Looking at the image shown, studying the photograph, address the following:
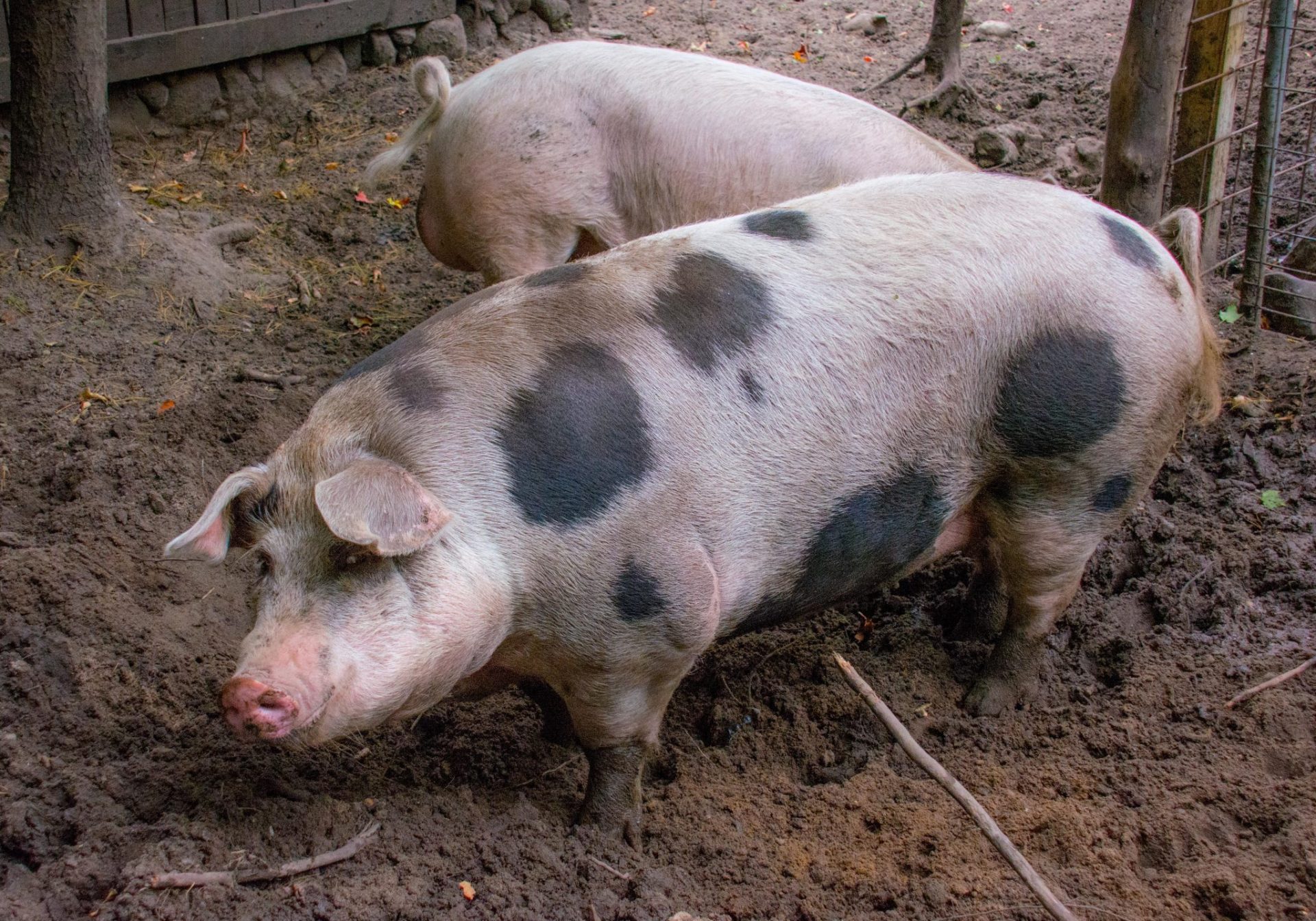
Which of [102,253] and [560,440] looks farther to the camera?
[102,253]

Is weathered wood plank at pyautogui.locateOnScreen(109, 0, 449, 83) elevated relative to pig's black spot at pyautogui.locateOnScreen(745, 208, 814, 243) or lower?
elevated

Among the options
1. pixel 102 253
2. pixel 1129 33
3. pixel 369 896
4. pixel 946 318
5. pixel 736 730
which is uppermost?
pixel 1129 33

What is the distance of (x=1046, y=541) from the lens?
3521mm

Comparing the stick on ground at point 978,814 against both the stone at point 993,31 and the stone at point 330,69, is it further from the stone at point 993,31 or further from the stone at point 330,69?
the stone at point 993,31

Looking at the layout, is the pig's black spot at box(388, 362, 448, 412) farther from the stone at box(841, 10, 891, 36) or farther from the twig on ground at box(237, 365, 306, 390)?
the stone at box(841, 10, 891, 36)

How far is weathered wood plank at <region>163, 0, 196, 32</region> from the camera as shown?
7.23 m

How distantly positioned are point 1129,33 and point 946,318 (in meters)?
2.87

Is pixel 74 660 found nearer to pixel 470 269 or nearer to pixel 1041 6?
pixel 470 269

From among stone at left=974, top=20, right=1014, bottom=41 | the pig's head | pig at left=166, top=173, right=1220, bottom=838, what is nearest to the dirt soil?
pig at left=166, top=173, right=1220, bottom=838

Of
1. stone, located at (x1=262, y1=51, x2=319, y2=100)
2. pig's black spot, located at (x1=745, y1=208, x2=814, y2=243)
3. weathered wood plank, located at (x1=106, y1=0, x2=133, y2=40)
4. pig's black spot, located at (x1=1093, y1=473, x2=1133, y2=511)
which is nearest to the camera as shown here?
pig's black spot, located at (x1=745, y1=208, x2=814, y2=243)

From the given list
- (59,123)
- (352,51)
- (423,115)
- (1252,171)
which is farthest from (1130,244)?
(352,51)

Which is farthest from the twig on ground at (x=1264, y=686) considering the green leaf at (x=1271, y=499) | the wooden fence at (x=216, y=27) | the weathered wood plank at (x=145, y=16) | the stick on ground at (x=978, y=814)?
the weathered wood plank at (x=145, y=16)

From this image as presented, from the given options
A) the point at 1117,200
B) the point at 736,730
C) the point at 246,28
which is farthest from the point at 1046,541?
the point at 246,28

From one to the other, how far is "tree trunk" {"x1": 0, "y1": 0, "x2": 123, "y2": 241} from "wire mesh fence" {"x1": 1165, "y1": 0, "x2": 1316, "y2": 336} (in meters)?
5.17
